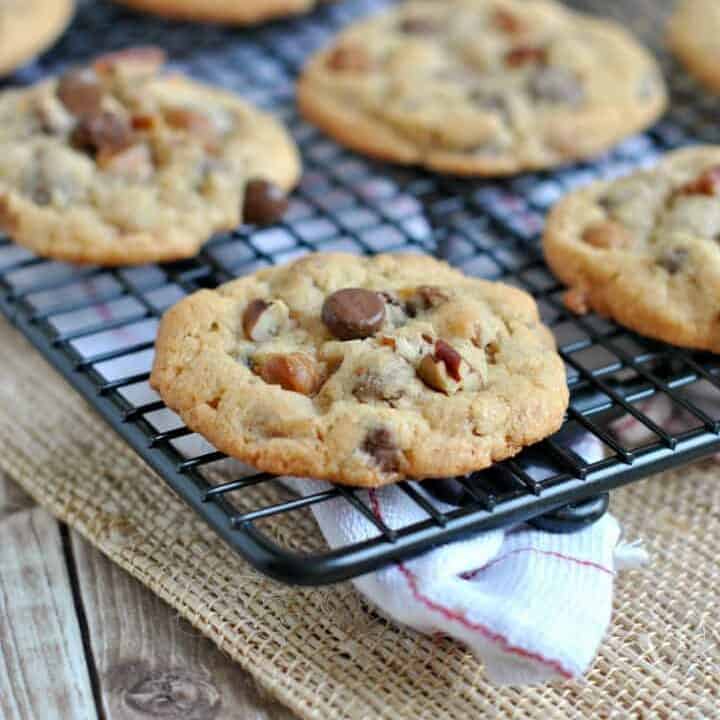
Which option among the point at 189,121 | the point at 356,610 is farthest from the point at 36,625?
the point at 189,121

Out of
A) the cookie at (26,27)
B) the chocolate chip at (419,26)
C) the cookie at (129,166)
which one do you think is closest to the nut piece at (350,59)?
the chocolate chip at (419,26)

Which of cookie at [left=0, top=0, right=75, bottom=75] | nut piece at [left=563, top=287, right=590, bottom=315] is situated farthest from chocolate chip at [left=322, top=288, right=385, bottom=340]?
cookie at [left=0, top=0, right=75, bottom=75]

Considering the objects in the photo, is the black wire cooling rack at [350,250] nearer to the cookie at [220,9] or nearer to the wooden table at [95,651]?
the cookie at [220,9]

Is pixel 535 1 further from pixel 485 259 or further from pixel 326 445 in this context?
pixel 326 445

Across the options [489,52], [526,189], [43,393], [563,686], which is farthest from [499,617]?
[489,52]

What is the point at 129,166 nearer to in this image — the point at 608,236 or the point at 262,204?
the point at 262,204

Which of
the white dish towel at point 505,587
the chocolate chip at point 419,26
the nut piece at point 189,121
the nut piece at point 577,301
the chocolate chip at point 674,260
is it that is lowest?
the white dish towel at point 505,587
